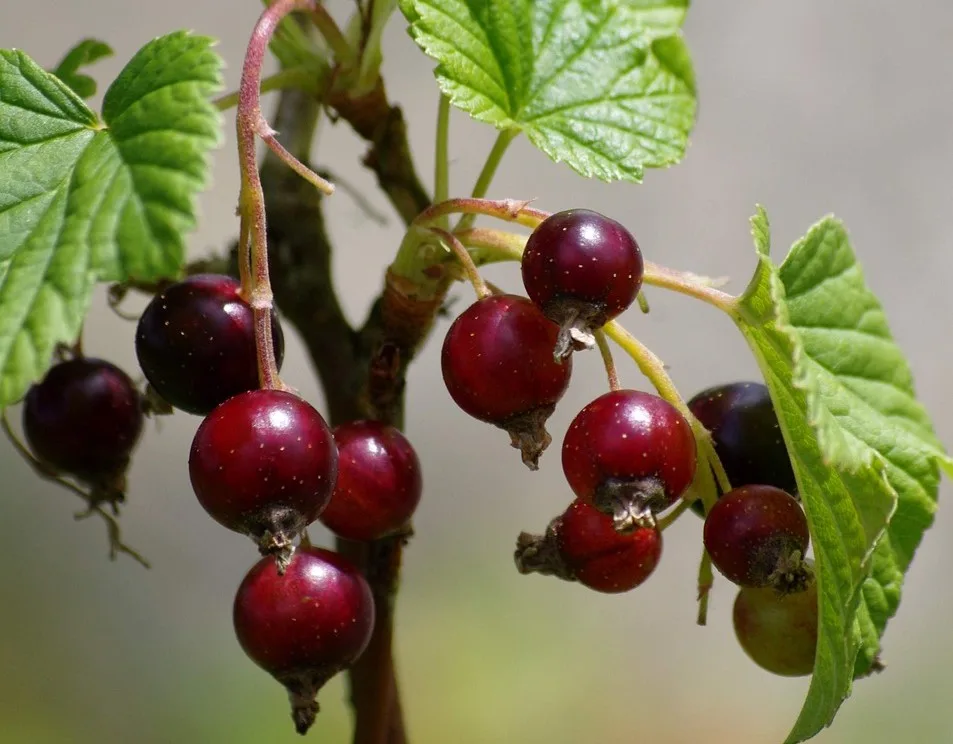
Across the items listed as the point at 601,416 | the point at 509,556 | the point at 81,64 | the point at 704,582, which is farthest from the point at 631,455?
the point at 509,556

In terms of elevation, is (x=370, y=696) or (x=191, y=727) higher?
(x=370, y=696)

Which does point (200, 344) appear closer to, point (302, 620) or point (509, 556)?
point (302, 620)

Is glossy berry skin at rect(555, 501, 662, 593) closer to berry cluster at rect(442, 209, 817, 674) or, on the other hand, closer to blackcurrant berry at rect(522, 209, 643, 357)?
berry cluster at rect(442, 209, 817, 674)

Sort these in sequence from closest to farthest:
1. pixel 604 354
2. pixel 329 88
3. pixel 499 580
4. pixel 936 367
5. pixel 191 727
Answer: pixel 604 354
pixel 329 88
pixel 191 727
pixel 499 580
pixel 936 367

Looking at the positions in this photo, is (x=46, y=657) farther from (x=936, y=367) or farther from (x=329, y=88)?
(x=936, y=367)

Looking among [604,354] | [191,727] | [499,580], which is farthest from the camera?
[499,580]

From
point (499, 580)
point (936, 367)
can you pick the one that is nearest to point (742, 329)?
point (499, 580)

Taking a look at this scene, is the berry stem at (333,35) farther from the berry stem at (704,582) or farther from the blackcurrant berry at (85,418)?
the berry stem at (704,582)

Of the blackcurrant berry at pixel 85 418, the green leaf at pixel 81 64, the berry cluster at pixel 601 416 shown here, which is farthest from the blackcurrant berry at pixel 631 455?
the green leaf at pixel 81 64
